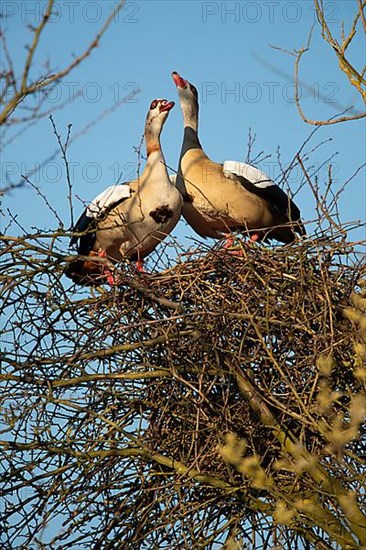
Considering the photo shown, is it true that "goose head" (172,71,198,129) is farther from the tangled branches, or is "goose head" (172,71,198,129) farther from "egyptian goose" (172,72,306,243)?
the tangled branches

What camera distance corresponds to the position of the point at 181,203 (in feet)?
21.2

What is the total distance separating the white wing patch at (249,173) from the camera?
686 centimetres

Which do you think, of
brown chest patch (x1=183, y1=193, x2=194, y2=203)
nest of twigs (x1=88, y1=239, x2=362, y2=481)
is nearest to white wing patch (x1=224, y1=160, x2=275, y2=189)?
brown chest patch (x1=183, y1=193, x2=194, y2=203)

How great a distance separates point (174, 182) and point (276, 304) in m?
2.14

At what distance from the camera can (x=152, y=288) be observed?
5230 millimetres

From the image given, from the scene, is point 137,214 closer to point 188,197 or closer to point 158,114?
point 188,197

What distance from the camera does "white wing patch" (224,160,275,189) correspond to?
686 cm

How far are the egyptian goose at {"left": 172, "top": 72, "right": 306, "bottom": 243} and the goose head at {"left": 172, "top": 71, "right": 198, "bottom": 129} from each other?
51 cm

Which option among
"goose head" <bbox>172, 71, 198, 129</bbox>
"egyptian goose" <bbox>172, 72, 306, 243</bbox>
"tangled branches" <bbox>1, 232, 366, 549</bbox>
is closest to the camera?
"tangled branches" <bbox>1, 232, 366, 549</bbox>

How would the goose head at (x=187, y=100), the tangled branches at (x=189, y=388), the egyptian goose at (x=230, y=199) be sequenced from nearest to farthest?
the tangled branches at (x=189, y=388), the egyptian goose at (x=230, y=199), the goose head at (x=187, y=100)

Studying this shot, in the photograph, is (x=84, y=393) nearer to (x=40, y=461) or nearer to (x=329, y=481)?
(x=40, y=461)

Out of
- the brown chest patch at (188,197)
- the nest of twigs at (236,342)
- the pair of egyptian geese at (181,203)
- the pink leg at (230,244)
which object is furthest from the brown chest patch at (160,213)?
the nest of twigs at (236,342)

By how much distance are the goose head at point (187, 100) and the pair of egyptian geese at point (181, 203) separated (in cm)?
17

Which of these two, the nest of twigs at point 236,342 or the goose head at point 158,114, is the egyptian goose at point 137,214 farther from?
the nest of twigs at point 236,342
